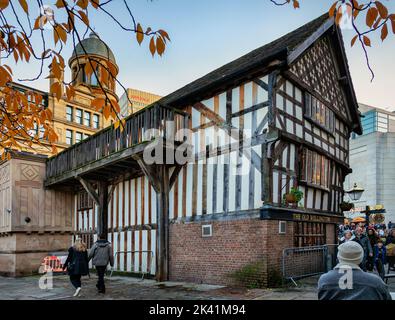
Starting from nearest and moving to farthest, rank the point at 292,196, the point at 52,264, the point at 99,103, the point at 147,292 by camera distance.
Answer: the point at 99,103
the point at 147,292
the point at 292,196
the point at 52,264

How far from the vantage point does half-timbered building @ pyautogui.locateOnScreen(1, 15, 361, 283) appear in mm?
10555

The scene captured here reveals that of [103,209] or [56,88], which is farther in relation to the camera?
[103,209]

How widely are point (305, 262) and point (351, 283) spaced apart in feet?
27.9

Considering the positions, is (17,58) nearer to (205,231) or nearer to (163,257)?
(205,231)

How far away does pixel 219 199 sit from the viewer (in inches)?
448

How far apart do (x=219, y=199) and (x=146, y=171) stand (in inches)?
102

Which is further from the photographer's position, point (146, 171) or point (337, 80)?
point (337, 80)

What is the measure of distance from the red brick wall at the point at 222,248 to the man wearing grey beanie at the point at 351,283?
657 centimetres

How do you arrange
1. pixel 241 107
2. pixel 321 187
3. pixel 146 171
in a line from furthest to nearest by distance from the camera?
1. pixel 321 187
2. pixel 146 171
3. pixel 241 107

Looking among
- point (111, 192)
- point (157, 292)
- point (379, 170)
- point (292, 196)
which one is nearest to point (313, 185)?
point (292, 196)

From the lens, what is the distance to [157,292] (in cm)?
1012

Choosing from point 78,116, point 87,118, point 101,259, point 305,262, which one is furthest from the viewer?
point 87,118

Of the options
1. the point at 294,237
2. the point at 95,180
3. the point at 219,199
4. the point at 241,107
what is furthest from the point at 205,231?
the point at 95,180

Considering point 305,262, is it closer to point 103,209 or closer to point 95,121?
point 103,209
